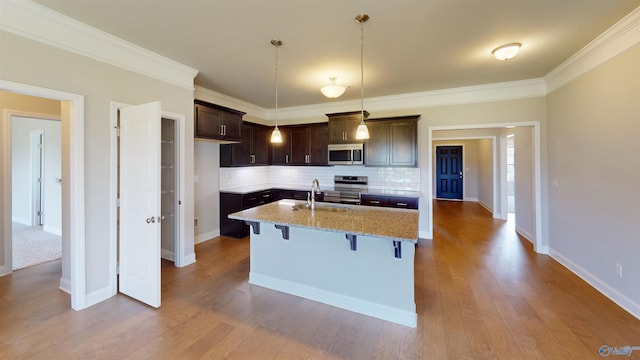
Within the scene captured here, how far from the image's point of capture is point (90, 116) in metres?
2.57

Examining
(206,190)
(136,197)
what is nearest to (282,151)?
(206,190)

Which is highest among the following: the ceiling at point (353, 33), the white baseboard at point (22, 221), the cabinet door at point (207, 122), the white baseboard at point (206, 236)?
the ceiling at point (353, 33)

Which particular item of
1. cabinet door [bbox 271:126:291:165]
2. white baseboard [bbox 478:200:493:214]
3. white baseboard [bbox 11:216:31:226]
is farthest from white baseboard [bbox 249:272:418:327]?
white baseboard [bbox 478:200:493:214]

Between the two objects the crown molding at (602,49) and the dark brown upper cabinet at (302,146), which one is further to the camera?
the dark brown upper cabinet at (302,146)

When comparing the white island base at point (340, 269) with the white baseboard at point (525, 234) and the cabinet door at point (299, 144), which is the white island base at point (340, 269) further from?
the white baseboard at point (525, 234)

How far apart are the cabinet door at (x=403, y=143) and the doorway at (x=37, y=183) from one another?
6.10 meters

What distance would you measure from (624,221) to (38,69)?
19.0 ft

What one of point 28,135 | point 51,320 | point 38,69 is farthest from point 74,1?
point 28,135

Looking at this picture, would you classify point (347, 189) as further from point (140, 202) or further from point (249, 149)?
point (140, 202)

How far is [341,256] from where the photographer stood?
263cm

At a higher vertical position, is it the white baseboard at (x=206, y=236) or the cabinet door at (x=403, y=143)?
the cabinet door at (x=403, y=143)

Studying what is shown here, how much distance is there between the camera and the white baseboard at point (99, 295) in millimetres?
2594

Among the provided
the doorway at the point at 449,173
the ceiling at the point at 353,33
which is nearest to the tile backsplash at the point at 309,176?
the ceiling at the point at 353,33

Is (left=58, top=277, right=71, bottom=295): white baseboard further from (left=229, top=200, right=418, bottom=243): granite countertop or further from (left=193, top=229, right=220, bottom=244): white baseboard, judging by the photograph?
(left=229, top=200, right=418, bottom=243): granite countertop
